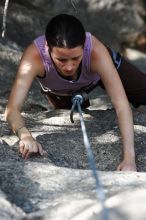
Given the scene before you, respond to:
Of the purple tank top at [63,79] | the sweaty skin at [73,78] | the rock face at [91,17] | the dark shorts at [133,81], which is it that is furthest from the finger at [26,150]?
the rock face at [91,17]

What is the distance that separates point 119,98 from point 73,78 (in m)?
0.34

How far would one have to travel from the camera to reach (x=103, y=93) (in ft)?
14.0

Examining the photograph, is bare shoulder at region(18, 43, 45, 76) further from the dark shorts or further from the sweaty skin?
the dark shorts

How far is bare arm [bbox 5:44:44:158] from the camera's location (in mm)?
2203

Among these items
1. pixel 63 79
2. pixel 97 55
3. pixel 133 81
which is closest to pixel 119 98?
pixel 97 55

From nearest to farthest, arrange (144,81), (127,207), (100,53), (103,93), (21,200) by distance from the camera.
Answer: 1. (127,207)
2. (21,200)
3. (100,53)
4. (144,81)
5. (103,93)

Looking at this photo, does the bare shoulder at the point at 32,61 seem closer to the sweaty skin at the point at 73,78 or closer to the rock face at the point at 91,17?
the sweaty skin at the point at 73,78

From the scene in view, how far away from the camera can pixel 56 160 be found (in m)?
2.39

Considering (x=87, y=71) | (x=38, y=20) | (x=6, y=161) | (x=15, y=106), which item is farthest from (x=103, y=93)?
(x=6, y=161)

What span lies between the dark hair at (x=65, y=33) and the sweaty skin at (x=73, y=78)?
0.02m

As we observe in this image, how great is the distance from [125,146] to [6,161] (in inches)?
20.0

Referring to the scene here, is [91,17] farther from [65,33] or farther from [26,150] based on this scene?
[26,150]

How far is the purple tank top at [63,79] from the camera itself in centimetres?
248

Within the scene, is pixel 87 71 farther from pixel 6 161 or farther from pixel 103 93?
pixel 103 93
